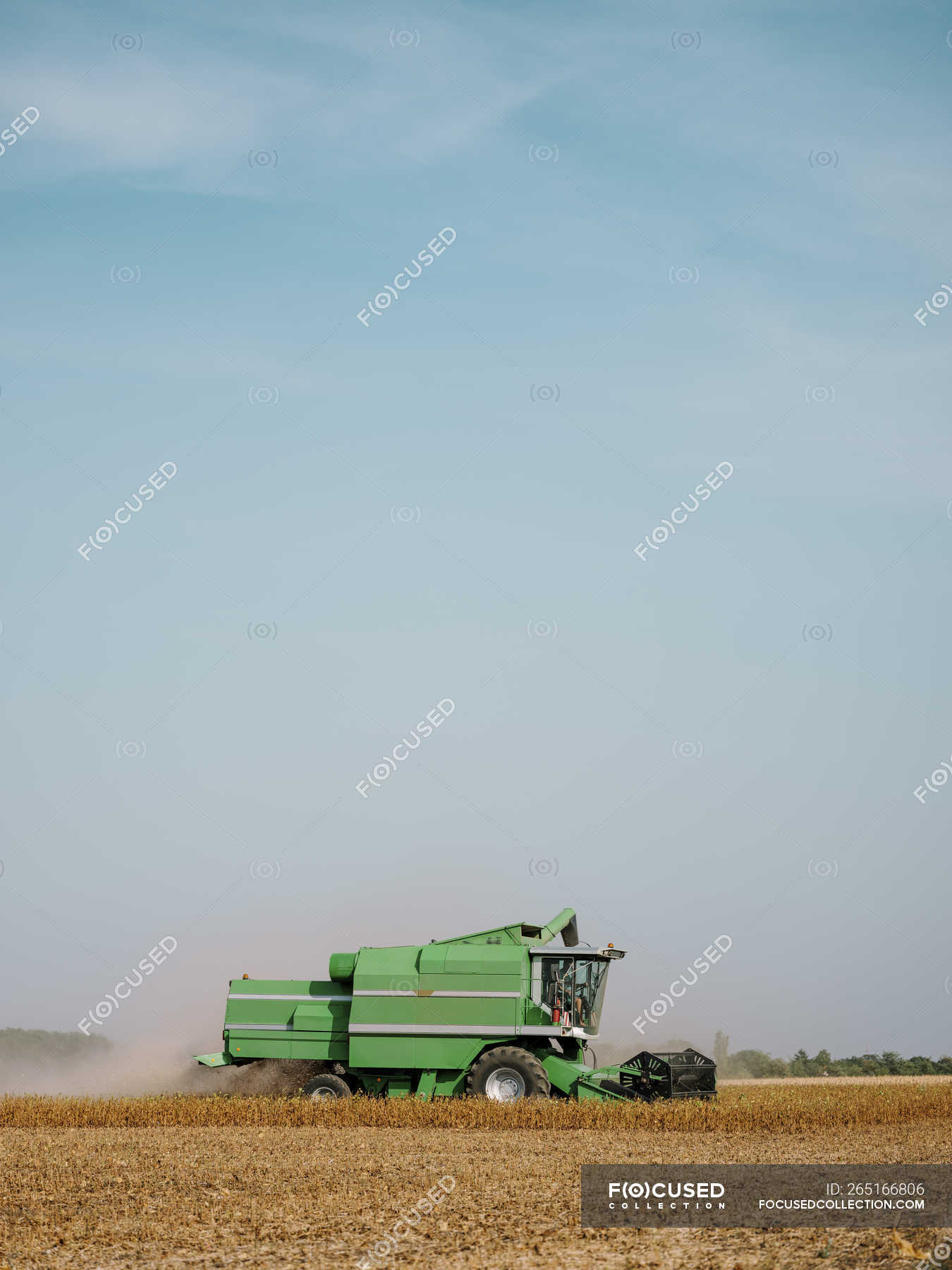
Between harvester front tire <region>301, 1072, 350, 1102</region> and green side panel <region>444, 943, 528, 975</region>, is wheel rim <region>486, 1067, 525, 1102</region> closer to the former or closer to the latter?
green side panel <region>444, 943, 528, 975</region>

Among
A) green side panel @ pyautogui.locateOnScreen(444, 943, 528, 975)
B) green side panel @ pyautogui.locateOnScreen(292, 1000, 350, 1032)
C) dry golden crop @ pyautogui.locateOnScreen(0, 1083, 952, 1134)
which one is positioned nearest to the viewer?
dry golden crop @ pyautogui.locateOnScreen(0, 1083, 952, 1134)

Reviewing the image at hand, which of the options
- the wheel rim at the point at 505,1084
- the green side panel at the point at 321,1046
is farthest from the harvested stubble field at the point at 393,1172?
the green side panel at the point at 321,1046

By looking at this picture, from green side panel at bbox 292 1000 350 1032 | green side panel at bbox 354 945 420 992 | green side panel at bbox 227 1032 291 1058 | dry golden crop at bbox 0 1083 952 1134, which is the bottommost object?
dry golden crop at bbox 0 1083 952 1134

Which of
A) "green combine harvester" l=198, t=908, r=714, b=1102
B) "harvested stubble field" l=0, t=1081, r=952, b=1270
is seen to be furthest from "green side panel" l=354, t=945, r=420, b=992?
"harvested stubble field" l=0, t=1081, r=952, b=1270

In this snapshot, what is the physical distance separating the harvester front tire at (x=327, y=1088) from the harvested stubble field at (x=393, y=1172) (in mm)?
1094

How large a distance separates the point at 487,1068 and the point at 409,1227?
11100 mm

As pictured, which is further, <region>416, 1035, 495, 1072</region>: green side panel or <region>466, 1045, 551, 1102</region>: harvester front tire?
<region>416, 1035, 495, 1072</region>: green side panel

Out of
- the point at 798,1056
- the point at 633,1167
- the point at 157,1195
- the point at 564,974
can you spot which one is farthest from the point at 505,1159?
the point at 798,1056

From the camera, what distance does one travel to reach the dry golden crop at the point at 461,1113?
1830cm

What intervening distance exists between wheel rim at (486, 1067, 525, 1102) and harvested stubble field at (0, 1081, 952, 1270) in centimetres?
102

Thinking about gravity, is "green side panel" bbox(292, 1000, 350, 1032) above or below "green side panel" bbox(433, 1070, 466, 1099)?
above

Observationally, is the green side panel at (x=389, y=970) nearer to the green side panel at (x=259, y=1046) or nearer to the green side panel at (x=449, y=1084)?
the green side panel at (x=449, y=1084)

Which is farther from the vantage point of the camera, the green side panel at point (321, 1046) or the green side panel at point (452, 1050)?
the green side panel at point (321, 1046)

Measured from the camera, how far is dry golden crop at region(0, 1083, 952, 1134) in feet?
60.0
